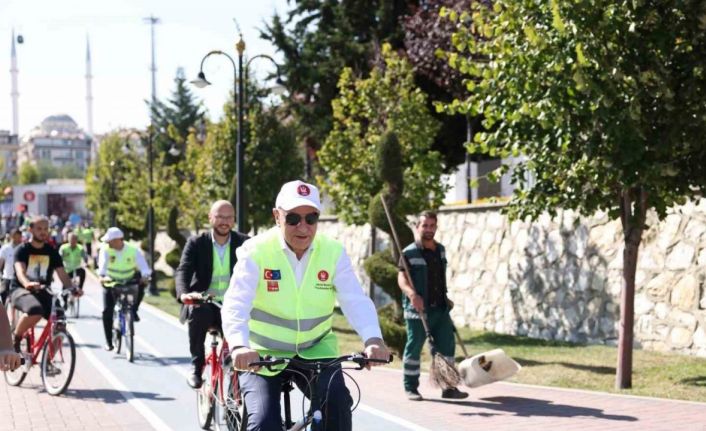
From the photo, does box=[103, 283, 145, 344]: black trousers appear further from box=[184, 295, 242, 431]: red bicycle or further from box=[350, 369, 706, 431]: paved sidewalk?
box=[184, 295, 242, 431]: red bicycle

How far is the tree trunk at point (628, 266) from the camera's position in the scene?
1097 cm

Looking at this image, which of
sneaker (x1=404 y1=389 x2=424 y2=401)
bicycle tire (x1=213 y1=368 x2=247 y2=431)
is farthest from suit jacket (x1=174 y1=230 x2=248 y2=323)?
sneaker (x1=404 y1=389 x2=424 y2=401)

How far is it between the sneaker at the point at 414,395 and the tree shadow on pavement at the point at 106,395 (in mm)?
2534

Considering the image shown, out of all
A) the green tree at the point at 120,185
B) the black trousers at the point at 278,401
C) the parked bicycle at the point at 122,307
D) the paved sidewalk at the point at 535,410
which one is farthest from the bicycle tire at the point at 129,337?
the green tree at the point at 120,185

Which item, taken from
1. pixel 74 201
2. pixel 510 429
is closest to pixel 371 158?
pixel 510 429

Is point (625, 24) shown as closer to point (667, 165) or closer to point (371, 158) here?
point (667, 165)

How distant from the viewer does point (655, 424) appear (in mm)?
8383

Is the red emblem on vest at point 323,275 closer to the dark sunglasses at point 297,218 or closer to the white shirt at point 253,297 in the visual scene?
the white shirt at point 253,297

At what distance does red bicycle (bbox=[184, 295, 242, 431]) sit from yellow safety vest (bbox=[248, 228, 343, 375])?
1629 mm

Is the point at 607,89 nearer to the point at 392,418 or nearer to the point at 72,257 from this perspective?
the point at 392,418

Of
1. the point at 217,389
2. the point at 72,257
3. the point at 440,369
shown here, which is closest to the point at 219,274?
the point at 217,389

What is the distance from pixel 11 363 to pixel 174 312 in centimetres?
1841

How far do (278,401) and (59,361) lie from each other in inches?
263

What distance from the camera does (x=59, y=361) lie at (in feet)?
35.4
